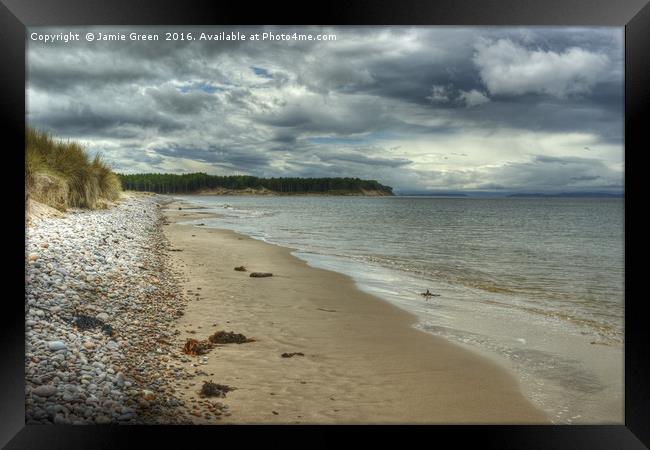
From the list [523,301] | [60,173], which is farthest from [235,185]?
[523,301]

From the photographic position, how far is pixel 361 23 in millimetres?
3914

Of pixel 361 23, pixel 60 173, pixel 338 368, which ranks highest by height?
pixel 361 23

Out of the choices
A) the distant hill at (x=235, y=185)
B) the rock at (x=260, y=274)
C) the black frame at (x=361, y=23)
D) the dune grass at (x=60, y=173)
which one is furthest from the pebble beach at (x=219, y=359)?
the distant hill at (x=235, y=185)

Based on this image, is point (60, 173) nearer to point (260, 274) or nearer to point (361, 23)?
point (260, 274)

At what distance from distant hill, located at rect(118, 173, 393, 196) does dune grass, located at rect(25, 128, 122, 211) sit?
14.6 meters

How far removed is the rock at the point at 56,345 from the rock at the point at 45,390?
1.20ft

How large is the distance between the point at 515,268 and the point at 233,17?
1156cm

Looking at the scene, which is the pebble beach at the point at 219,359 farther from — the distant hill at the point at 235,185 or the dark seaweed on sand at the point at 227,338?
the distant hill at the point at 235,185

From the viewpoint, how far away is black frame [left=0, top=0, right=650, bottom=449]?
149 inches

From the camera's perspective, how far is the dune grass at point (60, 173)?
1012 centimetres

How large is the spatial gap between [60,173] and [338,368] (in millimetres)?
10269

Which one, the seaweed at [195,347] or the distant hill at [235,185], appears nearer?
the seaweed at [195,347]

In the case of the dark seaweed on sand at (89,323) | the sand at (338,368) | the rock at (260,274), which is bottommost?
the sand at (338,368)

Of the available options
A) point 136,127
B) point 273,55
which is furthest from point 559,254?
point 136,127
